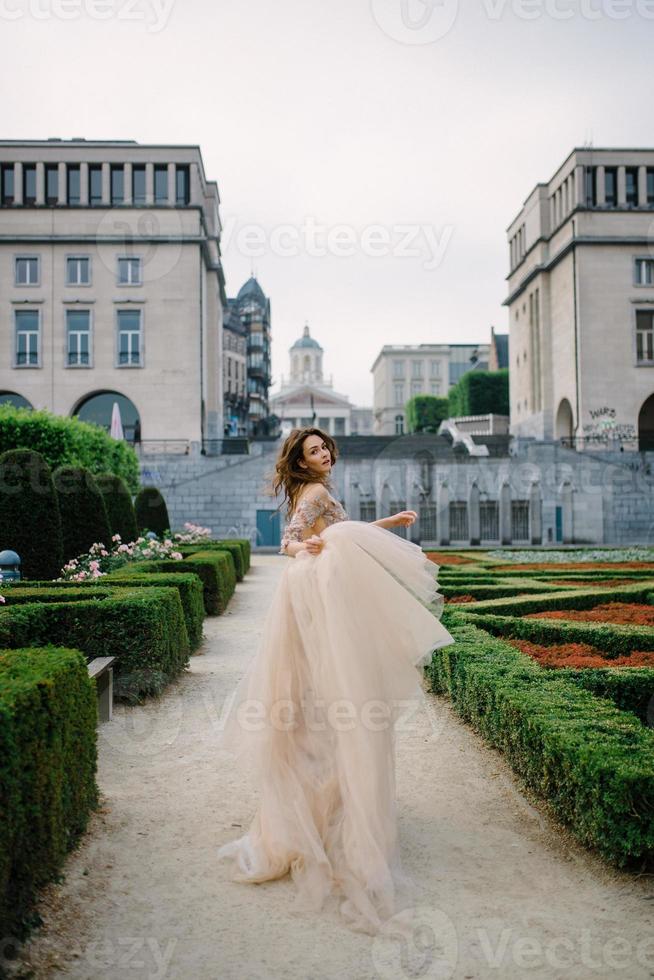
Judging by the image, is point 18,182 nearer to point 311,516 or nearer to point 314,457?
point 314,457

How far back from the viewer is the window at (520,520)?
111 feet

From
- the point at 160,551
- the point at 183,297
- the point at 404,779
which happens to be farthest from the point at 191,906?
the point at 183,297

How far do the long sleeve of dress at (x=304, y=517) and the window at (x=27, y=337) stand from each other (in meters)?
39.2

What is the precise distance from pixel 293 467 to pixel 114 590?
4497mm

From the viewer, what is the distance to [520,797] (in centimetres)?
525

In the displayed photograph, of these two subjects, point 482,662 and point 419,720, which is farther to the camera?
point 419,720

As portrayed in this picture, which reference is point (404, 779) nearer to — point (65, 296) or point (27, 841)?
point (27, 841)

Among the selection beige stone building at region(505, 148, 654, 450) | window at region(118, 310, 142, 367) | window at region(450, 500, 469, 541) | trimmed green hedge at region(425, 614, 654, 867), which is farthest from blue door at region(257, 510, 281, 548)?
trimmed green hedge at region(425, 614, 654, 867)

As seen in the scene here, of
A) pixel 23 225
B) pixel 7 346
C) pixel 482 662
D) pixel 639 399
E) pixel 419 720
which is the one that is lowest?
pixel 419 720

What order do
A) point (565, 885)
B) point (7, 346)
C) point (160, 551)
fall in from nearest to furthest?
point (565, 885)
point (160, 551)
point (7, 346)

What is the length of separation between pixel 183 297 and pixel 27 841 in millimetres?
39138

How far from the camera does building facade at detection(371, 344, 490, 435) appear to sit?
336ft

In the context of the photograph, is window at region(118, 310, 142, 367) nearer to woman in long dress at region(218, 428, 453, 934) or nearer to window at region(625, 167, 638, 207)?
window at region(625, 167, 638, 207)

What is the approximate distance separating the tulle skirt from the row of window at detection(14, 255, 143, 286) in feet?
128
